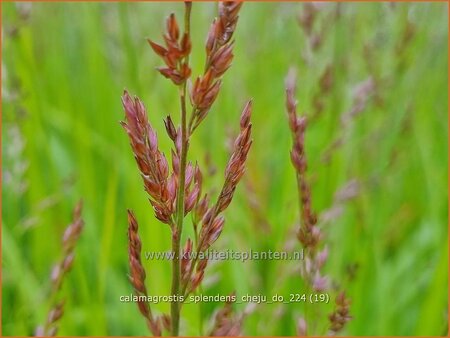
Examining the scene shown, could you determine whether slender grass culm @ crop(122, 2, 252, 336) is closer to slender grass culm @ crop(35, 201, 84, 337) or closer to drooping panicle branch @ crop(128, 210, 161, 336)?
drooping panicle branch @ crop(128, 210, 161, 336)

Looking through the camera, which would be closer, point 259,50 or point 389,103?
point 389,103

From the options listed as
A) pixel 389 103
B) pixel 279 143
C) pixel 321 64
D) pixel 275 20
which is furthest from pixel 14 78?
pixel 275 20

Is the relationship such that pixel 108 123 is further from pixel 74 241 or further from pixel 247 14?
pixel 247 14

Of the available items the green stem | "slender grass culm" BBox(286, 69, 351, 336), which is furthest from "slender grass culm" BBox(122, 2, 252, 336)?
"slender grass culm" BBox(286, 69, 351, 336)

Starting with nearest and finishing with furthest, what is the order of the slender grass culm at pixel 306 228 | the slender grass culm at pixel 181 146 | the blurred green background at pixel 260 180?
the slender grass culm at pixel 181 146 → the slender grass culm at pixel 306 228 → the blurred green background at pixel 260 180

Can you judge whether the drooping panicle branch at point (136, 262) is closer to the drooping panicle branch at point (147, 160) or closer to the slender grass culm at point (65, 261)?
the drooping panicle branch at point (147, 160)

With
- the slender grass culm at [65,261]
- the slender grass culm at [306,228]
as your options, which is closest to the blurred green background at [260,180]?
the slender grass culm at [306,228]
